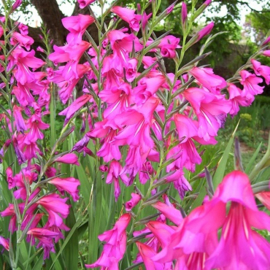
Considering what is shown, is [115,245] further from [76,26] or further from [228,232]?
[76,26]

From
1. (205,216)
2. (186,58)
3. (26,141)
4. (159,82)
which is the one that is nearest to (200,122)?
(159,82)

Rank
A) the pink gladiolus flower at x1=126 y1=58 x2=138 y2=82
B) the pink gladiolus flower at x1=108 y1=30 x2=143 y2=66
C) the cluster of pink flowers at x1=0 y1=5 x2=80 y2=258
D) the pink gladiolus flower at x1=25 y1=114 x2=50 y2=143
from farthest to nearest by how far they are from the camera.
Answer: the pink gladiolus flower at x1=25 y1=114 x2=50 y2=143 → the cluster of pink flowers at x1=0 y1=5 x2=80 y2=258 → the pink gladiolus flower at x1=108 y1=30 x2=143 y2=66 → the pink gladiolus flower at x1=126 y1=58 x2=138 y2=82

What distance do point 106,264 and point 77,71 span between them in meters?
0.67

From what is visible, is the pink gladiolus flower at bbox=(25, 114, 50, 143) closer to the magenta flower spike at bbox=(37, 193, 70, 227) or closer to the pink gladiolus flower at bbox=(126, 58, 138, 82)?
the magenta flower spike at bbox=(37, 193, 70, 227)

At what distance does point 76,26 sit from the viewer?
4.20 ft

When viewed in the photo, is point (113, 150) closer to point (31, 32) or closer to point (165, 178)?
point (165, 178)

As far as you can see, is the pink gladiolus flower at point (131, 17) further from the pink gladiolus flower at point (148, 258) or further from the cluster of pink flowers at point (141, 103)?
the pink gladiolus flower at point (148, 258)

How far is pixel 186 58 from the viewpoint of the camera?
7.19 m

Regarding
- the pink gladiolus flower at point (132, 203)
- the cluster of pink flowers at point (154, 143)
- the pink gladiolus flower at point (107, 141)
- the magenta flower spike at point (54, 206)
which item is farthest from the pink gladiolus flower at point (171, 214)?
the magenta flower spike at point (54, 206)

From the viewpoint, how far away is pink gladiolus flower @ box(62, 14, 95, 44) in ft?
4.19

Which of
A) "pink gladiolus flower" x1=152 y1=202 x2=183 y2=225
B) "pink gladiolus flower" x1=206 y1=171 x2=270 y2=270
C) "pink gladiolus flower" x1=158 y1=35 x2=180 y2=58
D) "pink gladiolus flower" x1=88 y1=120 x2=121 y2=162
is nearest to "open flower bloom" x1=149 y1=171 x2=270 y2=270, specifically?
"pink gladiolus flower" x1=206 y1=171 x2=270 y2=270

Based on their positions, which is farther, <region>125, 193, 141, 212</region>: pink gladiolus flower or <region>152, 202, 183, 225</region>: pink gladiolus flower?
<region>125, 193, 141, 212</region>: pink gladiolus flower

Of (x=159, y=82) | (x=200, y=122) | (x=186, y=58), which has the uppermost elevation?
(x=159, y=82)

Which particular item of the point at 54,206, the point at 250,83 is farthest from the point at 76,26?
the point at 250,83
